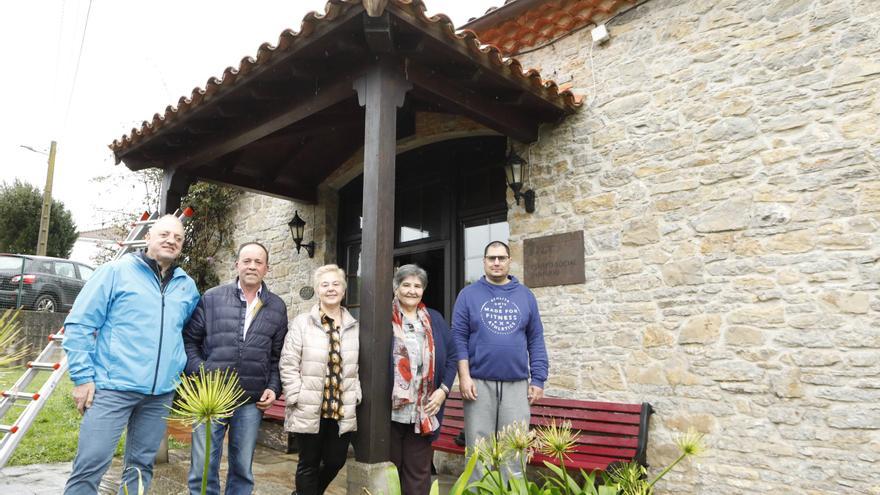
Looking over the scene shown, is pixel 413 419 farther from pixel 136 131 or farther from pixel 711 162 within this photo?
pixel 136 131

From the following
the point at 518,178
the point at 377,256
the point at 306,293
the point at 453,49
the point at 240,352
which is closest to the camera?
the point at 240,352

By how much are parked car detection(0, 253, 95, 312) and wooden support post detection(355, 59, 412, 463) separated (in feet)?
30.9

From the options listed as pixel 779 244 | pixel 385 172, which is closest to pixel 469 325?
pixel 385 172

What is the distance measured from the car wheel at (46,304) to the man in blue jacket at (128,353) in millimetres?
9540

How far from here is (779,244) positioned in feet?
11.5

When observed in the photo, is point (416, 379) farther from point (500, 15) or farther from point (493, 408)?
point (500, 15)

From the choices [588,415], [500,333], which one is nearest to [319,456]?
[500,333]

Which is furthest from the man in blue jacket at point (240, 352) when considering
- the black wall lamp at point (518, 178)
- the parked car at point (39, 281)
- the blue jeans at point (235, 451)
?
the parked car at point (39, 281)

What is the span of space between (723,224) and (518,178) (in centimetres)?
167

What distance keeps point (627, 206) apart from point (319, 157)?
11.9ft

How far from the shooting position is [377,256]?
3.35 meters

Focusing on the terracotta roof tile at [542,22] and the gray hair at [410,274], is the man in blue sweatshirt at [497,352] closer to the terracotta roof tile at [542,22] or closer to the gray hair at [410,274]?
the gray hair at [410,274]

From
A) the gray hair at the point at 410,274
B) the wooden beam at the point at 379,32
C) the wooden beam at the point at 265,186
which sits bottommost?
the gray hair at the point at 410,274

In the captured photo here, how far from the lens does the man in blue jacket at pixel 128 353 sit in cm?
248
